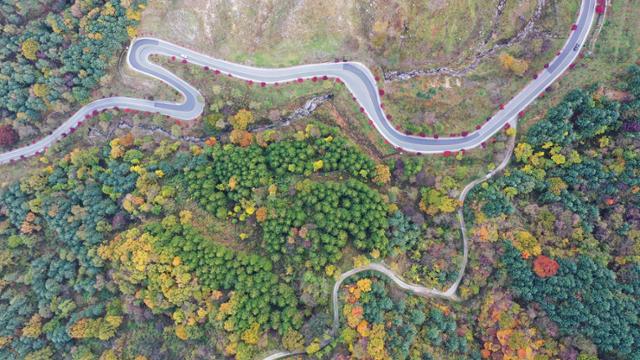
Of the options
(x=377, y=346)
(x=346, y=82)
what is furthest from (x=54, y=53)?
(x=377, y=346)

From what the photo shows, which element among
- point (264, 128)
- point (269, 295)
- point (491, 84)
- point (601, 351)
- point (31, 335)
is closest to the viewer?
point (601, 351)

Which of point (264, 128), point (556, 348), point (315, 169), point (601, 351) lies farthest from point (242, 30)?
point (601, 351)

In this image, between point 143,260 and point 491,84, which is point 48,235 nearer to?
point 143,260

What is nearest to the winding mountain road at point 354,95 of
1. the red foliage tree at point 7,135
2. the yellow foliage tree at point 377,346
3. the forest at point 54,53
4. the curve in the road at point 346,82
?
the curve in the road at point 346,82

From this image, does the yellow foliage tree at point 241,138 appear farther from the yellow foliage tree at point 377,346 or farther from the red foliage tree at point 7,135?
the red foliage tree at point 7,135

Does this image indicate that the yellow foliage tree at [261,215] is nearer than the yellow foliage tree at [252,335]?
No

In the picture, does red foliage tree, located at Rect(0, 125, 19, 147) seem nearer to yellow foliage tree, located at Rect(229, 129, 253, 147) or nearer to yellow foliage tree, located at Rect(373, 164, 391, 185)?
yellow foliage tree, located at Rect(229, 129, 253, 147)
